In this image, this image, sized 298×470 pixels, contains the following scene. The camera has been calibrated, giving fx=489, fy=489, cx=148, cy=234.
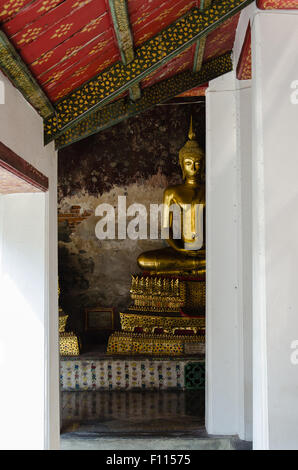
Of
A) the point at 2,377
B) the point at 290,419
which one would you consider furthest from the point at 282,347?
the point at 2,377

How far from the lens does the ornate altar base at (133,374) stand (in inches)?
208

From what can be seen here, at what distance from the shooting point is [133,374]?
17.4 feet

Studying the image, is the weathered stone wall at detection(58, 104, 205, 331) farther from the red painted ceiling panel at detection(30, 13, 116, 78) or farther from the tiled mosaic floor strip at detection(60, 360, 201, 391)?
the red painted ceiling panel at detection(30, 13, 116, 78)

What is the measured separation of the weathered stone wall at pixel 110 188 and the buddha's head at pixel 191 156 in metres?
0.21

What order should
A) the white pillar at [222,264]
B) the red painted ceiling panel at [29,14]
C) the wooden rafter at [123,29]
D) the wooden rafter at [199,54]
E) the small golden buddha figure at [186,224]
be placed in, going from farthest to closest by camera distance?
1. the small golden buddha figure at [186,224]
2. the white pillar at [222,264]
3. the wooden rafter at [199,54]
4. the wooden rafter at [123,29]
5. the red painted ceiling panel at [29,14]

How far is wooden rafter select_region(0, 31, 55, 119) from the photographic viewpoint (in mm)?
2119

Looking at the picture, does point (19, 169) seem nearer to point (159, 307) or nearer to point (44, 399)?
point (44, 399)

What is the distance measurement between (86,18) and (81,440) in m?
3.09

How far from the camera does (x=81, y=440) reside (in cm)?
388

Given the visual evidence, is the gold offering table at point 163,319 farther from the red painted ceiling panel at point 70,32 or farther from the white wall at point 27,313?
the red painted ceiling panel at point 70,32

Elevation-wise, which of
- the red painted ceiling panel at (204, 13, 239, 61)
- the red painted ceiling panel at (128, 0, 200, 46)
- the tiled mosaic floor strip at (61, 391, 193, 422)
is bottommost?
the tiled mosaic floor strip at (61, 391, 193, 422)

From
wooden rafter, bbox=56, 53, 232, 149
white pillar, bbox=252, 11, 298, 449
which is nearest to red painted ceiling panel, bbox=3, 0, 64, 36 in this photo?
white pillar, bbox=252, 11, 298, 449

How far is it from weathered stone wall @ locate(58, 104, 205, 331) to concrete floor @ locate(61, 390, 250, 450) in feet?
6.25

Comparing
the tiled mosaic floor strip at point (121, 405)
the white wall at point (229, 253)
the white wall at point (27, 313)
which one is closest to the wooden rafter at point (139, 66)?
the white wall at point (27, 313)
